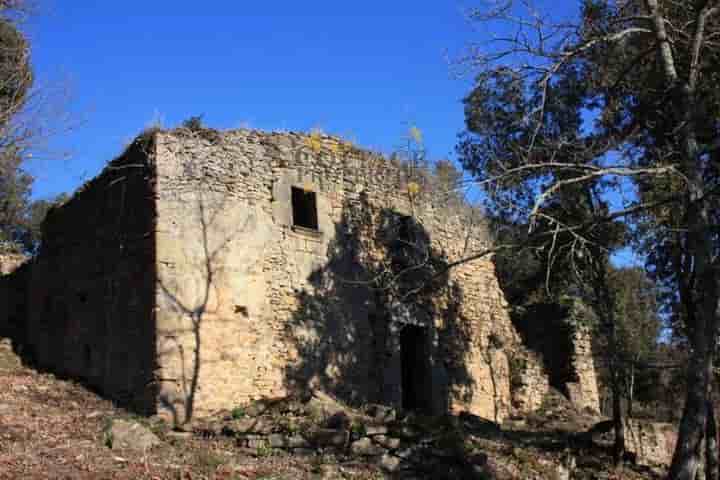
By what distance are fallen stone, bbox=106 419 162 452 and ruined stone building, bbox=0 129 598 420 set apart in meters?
0.83

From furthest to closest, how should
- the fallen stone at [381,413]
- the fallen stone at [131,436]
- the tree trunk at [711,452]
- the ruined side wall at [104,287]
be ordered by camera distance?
1. the ruined side wall at [104,287]
2. the fallen stone at [381,413]
3. the tree trunk at [711,452]
4. the fallen stone at [131,436]

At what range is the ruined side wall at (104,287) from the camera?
40.3 feet

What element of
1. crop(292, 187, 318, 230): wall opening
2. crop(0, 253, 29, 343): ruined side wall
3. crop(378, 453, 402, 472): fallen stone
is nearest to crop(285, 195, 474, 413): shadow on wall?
crop(292, 187, 318, 230): wall opening

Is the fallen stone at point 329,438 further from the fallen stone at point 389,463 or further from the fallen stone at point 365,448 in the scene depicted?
the fallen stone at point 389,463

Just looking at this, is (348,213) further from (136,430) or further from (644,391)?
(644,391)

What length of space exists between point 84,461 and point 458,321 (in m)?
8.88

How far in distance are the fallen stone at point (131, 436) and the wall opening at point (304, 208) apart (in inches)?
197

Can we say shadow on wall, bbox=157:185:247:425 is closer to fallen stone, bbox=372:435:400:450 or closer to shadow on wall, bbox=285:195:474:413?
shadow on wall, bbox=285:195:474:413

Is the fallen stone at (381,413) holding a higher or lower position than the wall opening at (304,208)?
lower

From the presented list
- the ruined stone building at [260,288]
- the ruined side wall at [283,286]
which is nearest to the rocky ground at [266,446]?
the ruined stone building at [260,288]

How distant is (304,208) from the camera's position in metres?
14.6

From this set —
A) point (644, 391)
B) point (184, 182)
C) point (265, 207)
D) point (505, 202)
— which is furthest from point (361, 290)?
point (644, 391)

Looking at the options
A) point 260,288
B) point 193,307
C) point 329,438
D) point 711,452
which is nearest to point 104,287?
point 193,307

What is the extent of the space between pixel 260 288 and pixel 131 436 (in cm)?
351
